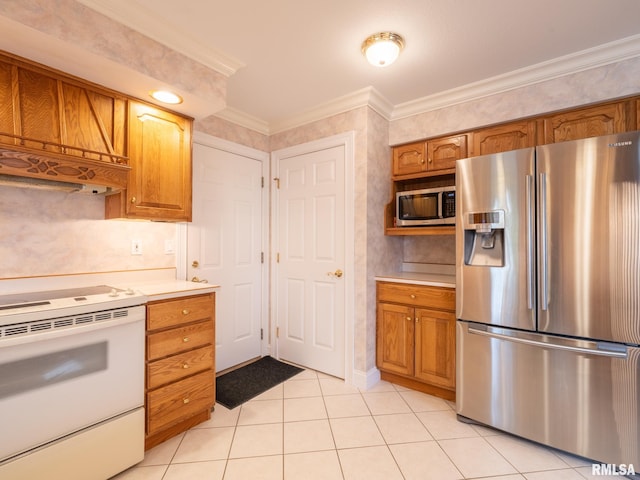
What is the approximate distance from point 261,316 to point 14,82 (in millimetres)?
2477

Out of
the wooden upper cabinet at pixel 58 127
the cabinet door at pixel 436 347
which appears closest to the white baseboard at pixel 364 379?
the cabinet door at pixel 436 347

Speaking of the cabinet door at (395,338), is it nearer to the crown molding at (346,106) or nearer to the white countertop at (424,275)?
the white countertop at (424,275)

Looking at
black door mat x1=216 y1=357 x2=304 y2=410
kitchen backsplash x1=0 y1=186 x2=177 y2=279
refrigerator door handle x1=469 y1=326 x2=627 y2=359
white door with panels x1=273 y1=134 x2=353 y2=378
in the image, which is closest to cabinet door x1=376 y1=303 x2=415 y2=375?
white door with panels x1=273 y1=134 x2=353 y2=378

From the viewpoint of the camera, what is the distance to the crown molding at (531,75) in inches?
73.8

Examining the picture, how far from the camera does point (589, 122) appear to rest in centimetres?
203

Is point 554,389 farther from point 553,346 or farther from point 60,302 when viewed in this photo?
point 60,302

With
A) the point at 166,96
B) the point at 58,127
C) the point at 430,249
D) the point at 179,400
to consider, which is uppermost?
the point at 166,96

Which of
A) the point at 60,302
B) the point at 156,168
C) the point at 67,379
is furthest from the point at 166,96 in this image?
the point at 67,379

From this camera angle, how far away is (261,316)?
3.14m

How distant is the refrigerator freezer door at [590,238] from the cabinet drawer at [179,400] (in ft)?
7.02

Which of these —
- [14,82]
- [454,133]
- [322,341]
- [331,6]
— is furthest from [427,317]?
[14,82]

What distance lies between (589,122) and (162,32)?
2.82m

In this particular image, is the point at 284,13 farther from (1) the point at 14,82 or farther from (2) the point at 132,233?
(2) the point at 132,233

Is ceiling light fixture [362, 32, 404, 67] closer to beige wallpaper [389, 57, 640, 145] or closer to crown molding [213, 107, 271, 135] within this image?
beige wallpaper [389, 57, 640, 145]
